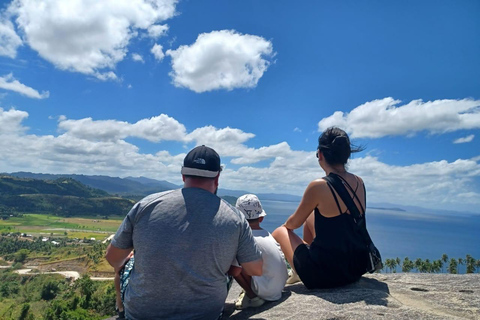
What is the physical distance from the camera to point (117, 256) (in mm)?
2830

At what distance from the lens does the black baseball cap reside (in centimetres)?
274

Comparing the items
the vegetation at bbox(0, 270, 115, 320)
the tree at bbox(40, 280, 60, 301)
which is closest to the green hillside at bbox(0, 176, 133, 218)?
the vegetation at bbox(0, 270, 115, 320)

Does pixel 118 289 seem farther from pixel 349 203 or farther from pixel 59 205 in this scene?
pixel 59 205

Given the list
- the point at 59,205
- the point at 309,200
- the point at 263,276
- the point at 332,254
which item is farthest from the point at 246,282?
the point at 59,205

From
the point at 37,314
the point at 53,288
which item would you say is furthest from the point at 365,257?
the point at 53,288

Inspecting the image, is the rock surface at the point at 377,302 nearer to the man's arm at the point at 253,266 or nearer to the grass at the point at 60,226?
the man's arm at the point at 253,266

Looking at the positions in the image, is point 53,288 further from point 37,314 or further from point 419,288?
point 419,288

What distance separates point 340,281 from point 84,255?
94366 millimetres

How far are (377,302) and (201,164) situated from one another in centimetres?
235

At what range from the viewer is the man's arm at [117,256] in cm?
277

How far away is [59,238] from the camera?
358 ft

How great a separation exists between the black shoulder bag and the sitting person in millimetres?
927

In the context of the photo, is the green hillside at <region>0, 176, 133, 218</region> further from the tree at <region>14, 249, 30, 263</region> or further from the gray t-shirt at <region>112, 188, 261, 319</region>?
the gray t-shirt at <region>112, 188, 261, 319</region>

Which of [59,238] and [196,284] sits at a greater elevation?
[196,284]
